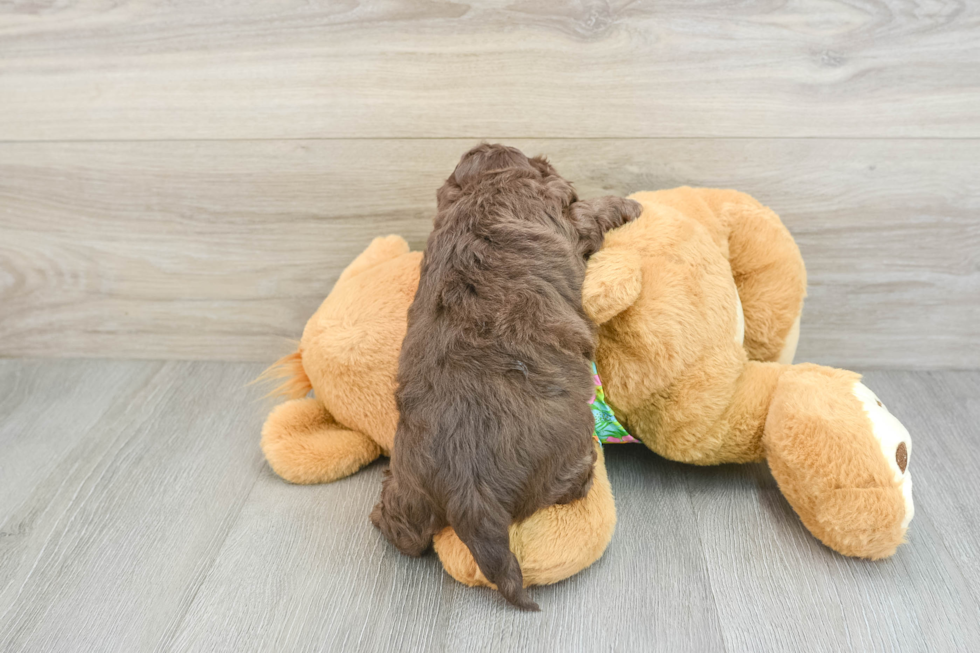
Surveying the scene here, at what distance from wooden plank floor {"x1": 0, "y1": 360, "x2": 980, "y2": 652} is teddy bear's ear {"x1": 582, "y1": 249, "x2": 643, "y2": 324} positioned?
0.27m

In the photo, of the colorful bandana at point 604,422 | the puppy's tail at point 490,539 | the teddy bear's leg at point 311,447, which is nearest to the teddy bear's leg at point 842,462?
the colorful bandana at point 604,422

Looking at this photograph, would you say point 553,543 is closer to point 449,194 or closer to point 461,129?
point 449,194

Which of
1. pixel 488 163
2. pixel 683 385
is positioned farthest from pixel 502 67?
pixel 683 385

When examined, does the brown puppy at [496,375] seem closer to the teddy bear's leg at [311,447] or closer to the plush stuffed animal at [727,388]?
the plush stuffed animal at [727,388]

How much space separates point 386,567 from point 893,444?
54 cm

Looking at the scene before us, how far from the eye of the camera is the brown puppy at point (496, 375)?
61cm

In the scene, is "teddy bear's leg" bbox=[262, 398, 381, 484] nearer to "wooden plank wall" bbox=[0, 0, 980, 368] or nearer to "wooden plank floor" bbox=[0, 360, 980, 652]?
"wooden plank floor" bbox=[0, 360, 980, 652]

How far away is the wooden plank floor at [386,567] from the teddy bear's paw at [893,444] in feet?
0.31

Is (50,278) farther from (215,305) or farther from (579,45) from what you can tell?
(579,45)

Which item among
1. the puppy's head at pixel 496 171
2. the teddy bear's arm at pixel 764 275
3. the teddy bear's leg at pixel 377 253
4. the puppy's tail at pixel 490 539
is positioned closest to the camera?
the puppy's tail at pixel 490 539

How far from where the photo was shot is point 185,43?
94 centimetres

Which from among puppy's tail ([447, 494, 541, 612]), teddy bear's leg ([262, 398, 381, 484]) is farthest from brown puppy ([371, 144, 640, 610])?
teddy bear's leg ([262, 398, 381, 484])

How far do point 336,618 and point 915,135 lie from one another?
943mm

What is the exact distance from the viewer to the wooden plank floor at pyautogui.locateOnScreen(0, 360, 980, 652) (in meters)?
0.65
